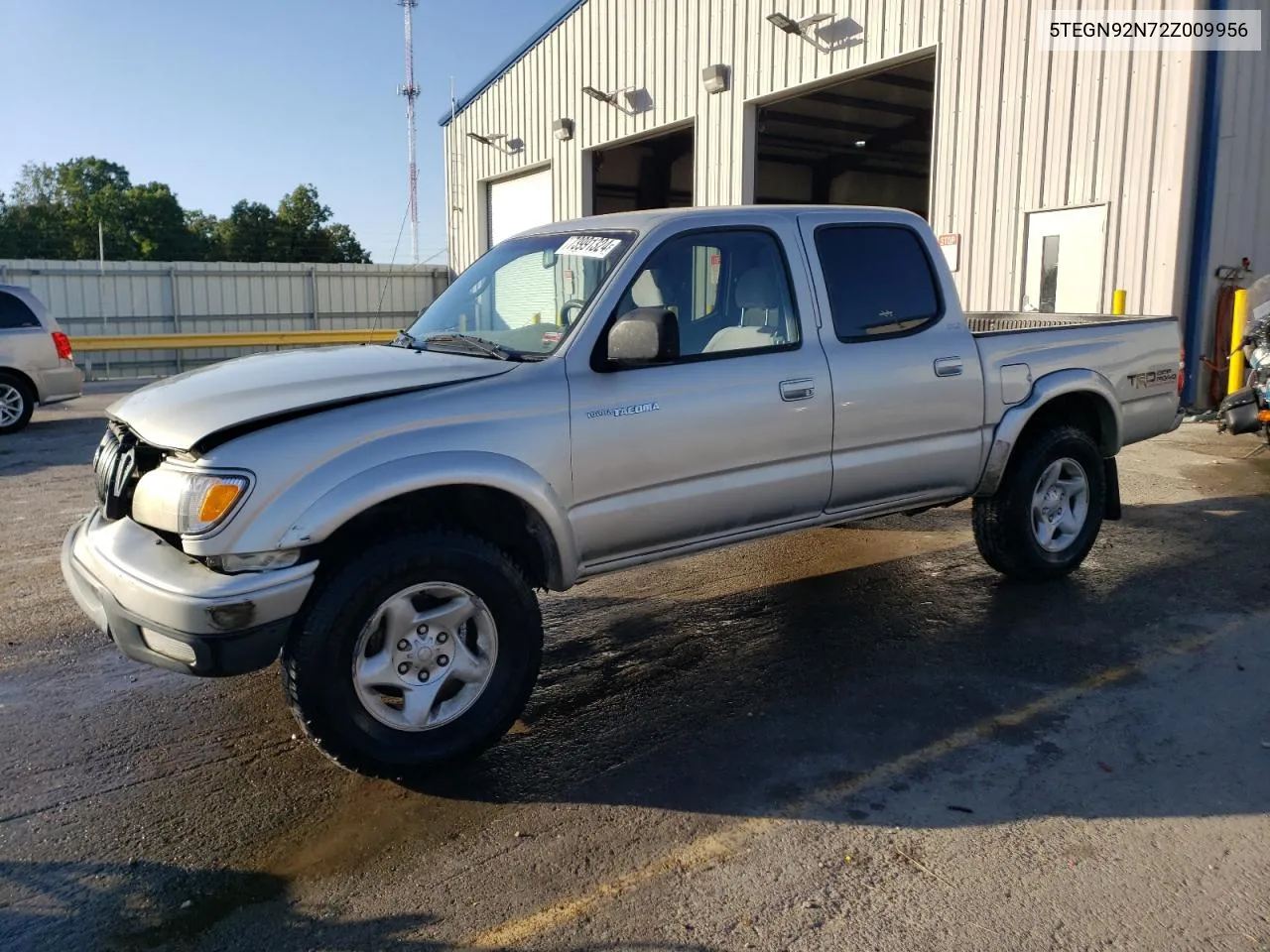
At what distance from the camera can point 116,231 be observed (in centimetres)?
5875

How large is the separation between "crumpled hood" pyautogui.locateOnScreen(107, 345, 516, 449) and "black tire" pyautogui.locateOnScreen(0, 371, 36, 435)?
9.51 meters

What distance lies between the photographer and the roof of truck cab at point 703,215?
4465 millimetres

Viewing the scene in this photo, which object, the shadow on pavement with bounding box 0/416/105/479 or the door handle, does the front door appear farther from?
the shadow on pavement with bounding box 0/416/105/479

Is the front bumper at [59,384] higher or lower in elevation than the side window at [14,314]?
lower

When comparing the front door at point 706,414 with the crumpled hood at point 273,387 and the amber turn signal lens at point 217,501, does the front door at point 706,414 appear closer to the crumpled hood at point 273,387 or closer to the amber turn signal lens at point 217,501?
the crumpled hood at point 273,387

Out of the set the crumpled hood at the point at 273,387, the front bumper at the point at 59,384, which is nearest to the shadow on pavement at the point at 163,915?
the crumpled hood at the point at 273,387

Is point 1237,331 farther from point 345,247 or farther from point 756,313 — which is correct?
point 345,247

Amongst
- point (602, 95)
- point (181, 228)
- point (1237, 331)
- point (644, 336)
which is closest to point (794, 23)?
point (602, 95)

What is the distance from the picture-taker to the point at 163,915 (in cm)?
287

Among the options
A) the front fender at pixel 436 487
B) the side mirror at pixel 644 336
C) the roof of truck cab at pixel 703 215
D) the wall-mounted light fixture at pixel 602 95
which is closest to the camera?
the front fender at pixel 436 487

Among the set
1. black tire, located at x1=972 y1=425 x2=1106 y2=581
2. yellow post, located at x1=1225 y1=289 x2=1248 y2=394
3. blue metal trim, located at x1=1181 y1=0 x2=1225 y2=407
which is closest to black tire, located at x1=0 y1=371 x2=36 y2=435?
black tire, located at x1=972 y1=425 x2=1106 y2=581

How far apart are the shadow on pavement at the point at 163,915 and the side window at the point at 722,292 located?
2.41 meters

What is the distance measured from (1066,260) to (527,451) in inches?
392

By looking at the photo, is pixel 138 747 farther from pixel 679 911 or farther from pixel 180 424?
pixel 679 911
